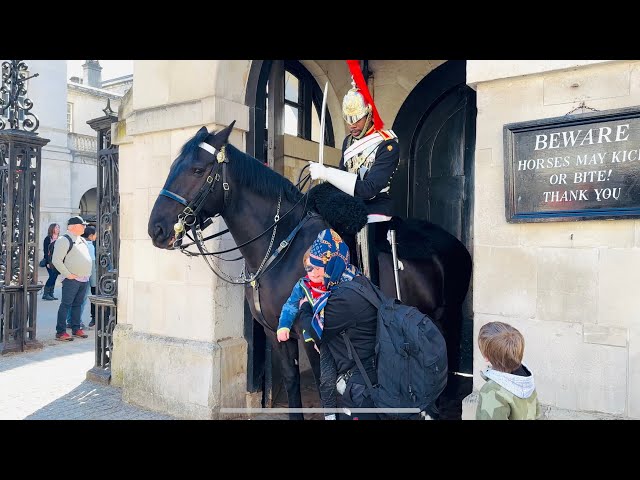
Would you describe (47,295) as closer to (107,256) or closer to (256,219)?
(107,256)

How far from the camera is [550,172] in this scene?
320cm

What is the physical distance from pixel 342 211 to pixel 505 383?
1.81 meters

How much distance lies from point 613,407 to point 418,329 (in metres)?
1.32

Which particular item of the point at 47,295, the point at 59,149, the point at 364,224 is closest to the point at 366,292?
the point at 364,224

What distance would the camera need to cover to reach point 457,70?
6582 mm

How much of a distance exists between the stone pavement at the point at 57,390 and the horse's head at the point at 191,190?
2.14 meters

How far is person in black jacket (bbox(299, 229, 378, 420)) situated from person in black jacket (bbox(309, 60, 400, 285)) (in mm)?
866

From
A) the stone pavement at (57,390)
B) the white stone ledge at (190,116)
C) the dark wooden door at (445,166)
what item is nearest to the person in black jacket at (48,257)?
the stone pavement at (57,390)

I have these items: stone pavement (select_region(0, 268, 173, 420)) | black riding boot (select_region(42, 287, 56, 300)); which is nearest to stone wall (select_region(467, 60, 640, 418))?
stone pavement (select_region(0, 268, 173, 420))

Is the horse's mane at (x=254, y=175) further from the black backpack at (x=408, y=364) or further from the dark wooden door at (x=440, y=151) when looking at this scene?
the dark wooden door at (x=440, y=151)

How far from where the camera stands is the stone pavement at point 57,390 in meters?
5.03
